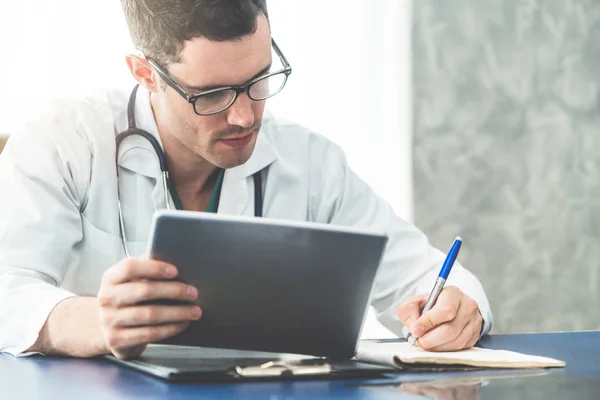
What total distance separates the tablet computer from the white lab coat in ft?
1.15

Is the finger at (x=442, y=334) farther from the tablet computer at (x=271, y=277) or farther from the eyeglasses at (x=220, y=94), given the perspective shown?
the eyeglasses at (x=220, y=94)

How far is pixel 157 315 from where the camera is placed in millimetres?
934

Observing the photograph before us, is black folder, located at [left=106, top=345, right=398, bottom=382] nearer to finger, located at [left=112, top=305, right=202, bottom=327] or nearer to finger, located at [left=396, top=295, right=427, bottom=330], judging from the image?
finger, located at [left=112, top=305, right=202, bottom=327]

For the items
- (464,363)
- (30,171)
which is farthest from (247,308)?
(30,171)

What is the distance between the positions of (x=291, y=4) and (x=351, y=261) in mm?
1828

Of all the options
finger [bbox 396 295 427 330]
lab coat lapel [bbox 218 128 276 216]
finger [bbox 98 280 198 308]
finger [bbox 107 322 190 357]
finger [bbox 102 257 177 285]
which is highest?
lab coat lapel [bbox 218 128 276 216]

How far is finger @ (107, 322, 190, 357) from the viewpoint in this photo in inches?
37.1

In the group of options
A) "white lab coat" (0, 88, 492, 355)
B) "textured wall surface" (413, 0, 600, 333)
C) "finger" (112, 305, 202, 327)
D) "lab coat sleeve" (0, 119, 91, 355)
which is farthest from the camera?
"textured wall surface" (413, 0, 600, 333)

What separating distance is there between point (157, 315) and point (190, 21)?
1.97 ft

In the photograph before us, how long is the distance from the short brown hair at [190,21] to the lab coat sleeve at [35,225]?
0.24 meters

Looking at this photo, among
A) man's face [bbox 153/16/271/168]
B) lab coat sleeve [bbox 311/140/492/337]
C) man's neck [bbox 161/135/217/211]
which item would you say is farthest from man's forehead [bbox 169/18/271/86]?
lab coat sleeve [bbox 311/140/492/337]

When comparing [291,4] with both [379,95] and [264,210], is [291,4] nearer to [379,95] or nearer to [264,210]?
[379,95]

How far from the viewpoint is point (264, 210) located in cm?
160

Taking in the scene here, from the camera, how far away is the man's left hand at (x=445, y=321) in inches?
45.6
